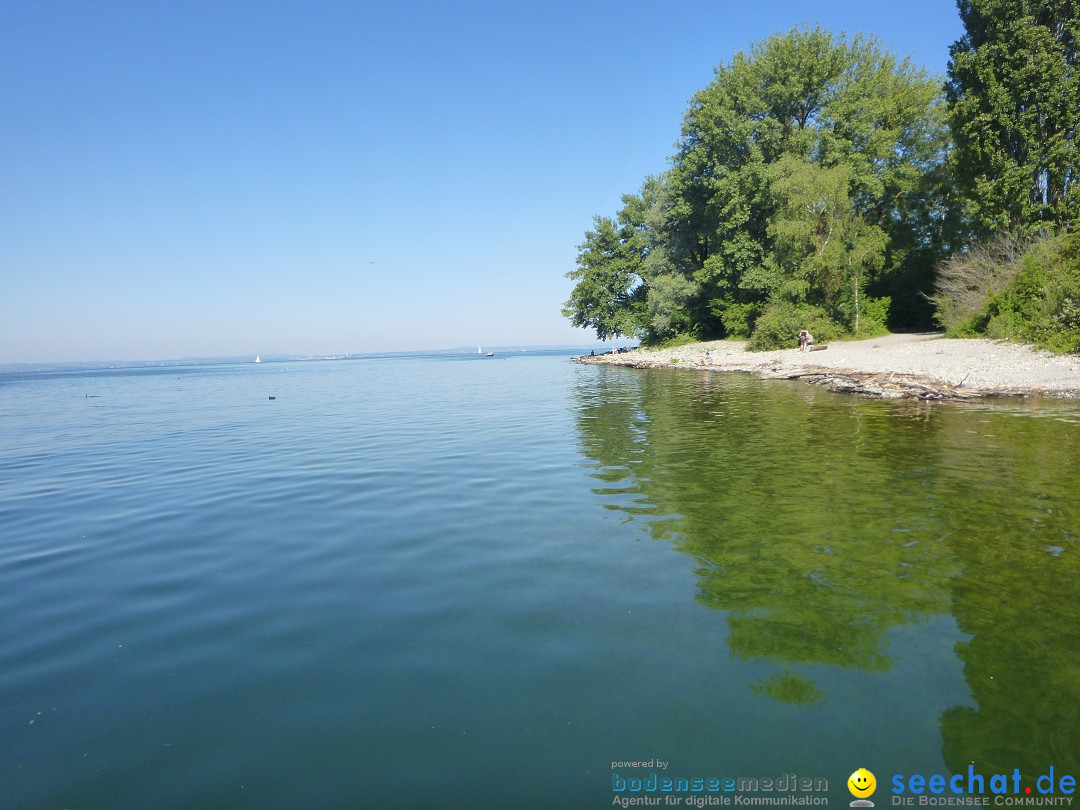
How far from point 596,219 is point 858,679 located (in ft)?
249

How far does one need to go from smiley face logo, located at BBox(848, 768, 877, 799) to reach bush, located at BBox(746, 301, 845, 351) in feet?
141

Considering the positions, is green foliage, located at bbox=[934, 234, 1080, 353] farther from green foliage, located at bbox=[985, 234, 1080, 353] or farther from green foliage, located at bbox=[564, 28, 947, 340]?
green foliage, located at bbox=[564, 28, 947, 340]

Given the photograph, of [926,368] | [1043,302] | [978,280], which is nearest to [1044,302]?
[1043,302]

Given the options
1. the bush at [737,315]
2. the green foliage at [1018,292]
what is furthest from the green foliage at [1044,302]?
the bush at [737,315]

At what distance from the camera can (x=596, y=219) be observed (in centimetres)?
7556

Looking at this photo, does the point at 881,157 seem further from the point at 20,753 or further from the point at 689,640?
the point at 20,753

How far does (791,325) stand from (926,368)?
57.9 feet

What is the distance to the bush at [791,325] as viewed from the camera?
42.3 meters

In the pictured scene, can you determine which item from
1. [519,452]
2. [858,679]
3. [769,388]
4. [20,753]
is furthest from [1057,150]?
[20,753]

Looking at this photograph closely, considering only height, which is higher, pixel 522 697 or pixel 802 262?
pixel 802 262

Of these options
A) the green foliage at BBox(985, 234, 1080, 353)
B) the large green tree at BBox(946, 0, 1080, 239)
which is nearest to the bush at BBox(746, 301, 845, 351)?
the large green tree at BBox(946, 0, 1080, 239)

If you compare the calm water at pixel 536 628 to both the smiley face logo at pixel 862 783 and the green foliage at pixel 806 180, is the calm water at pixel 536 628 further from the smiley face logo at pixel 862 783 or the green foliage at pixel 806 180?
the green foliage at pixel 806 180

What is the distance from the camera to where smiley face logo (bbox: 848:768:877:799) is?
11.6 feet

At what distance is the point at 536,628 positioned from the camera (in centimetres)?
550
